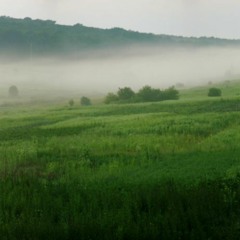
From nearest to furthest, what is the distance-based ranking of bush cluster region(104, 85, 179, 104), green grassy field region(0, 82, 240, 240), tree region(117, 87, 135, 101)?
green grassy field region(0, 82, 240, 240) < bush cluster region(104, 85, 179, 104) < tree region(117, 87, 135, 101)

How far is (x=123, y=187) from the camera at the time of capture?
22016mm

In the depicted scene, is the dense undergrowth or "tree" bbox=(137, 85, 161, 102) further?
"tree" bbox=(137, 85, 161, 102)

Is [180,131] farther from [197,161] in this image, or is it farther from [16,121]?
[16,121]

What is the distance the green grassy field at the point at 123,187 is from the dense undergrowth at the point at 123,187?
43 millimetres

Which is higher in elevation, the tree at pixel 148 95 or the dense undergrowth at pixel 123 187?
the tree at pixel 148 95

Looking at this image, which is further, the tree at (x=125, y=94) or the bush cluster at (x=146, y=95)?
the tree at (x=125, y=94)

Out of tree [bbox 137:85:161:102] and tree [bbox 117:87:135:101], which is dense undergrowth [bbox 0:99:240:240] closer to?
tree [bbox 137:85:161:102]

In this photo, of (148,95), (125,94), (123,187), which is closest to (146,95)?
(148,95)

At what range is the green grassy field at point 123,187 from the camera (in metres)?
16.4

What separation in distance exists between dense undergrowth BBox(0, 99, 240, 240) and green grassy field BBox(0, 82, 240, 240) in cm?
4

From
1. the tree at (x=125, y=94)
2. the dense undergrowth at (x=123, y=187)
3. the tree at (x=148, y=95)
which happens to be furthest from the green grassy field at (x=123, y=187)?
the tree at (x=125, y=94)

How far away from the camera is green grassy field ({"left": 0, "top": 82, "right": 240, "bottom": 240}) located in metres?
16.4

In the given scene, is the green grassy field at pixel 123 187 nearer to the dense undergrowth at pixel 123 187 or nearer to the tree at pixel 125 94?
the dense undergrowth at pixel 123 187

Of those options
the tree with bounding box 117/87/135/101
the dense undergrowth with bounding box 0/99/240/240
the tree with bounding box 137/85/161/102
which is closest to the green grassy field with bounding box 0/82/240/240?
the dense undergrowth with bounding box 0/99/240/240
